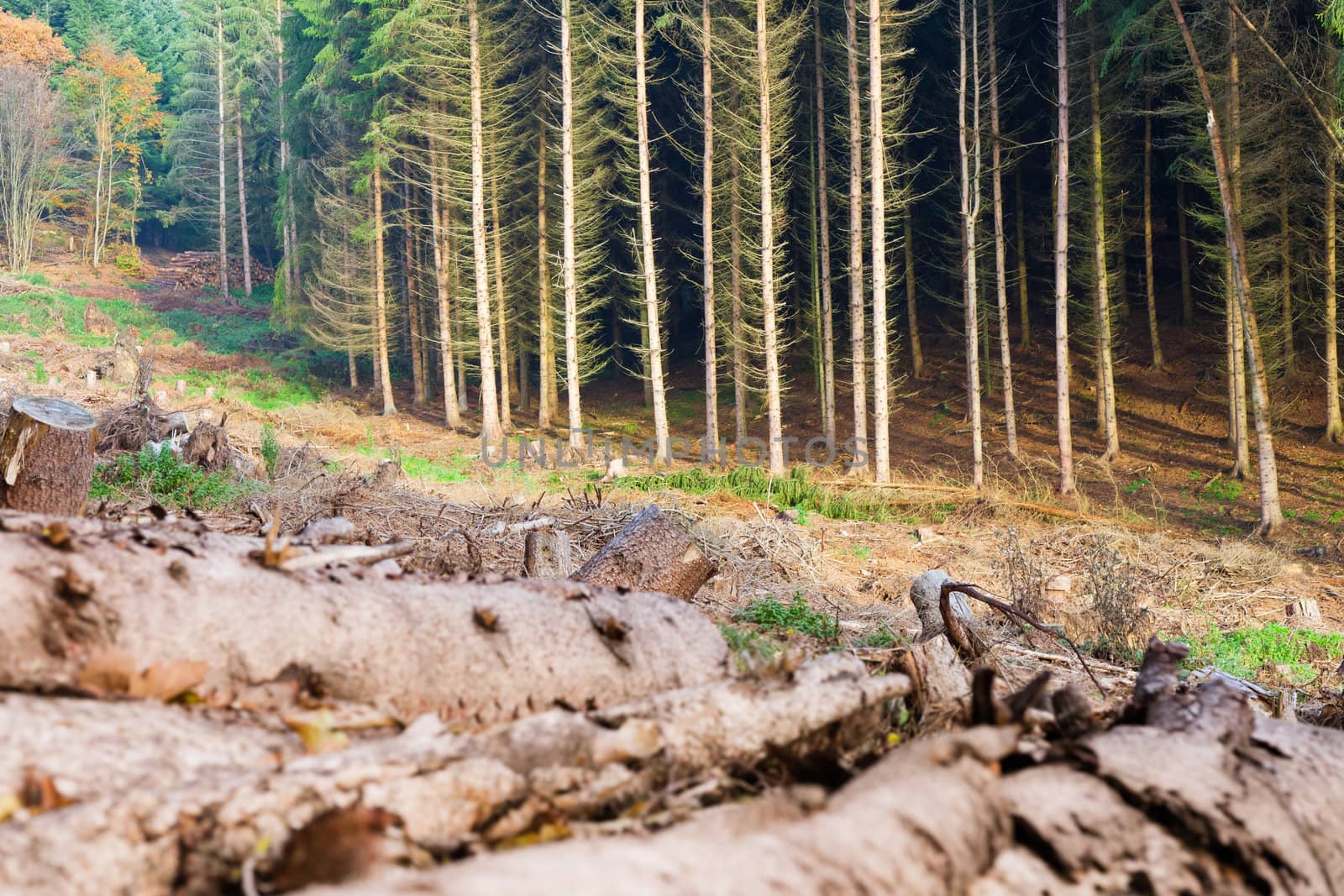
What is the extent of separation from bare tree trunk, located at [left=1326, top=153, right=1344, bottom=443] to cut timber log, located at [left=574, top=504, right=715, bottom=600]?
43.5ft

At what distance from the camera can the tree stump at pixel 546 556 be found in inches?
219

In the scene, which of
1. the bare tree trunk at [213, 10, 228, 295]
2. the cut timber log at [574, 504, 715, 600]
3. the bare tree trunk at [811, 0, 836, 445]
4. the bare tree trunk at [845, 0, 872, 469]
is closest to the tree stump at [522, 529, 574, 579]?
the cut timber log at [574, 504, 715, 600]

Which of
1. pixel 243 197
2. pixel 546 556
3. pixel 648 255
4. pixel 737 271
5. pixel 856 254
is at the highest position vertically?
pixel 243 197

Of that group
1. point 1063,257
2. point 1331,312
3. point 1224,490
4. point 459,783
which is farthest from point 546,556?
point 1224,490

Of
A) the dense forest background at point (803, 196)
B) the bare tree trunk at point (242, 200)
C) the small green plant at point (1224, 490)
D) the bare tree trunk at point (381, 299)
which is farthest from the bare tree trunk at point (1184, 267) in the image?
the bare tree trunk at point (242, 200)

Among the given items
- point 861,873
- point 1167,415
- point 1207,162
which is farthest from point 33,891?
point 1167,415

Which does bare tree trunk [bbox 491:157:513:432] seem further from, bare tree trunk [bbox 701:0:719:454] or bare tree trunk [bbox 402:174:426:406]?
bare tree trunk [bbox 701:0:719:454]

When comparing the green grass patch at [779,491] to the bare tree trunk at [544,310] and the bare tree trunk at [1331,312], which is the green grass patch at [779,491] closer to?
the bare tree trunk at [1331,312]

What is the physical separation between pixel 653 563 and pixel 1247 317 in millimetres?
12281

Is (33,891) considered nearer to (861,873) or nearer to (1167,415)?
(861,873)

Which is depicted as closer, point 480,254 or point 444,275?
point 480,254

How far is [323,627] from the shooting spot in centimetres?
231

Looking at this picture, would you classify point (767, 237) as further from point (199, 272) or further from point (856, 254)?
point (199, 272)

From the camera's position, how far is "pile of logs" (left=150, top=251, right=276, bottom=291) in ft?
145
